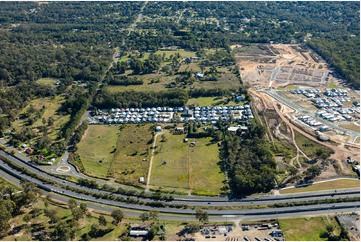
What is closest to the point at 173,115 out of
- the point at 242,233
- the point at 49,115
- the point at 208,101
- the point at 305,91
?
the point at 208,101

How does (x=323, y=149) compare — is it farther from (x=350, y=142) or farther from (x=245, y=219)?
(x=245, y=219)

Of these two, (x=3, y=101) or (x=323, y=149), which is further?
(x=3, y=101)

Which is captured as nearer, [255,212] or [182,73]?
[255,212]

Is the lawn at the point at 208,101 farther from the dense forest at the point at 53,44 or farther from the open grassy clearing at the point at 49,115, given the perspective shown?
the open grassy clearing at the point at 49,115

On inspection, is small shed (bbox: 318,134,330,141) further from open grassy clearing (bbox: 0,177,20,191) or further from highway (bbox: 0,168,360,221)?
open grassy clearing (bbox: 0,177,20,191)

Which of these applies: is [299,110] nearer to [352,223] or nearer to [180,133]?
[180,133]

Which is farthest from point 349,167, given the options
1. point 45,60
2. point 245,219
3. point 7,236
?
point 45,60
